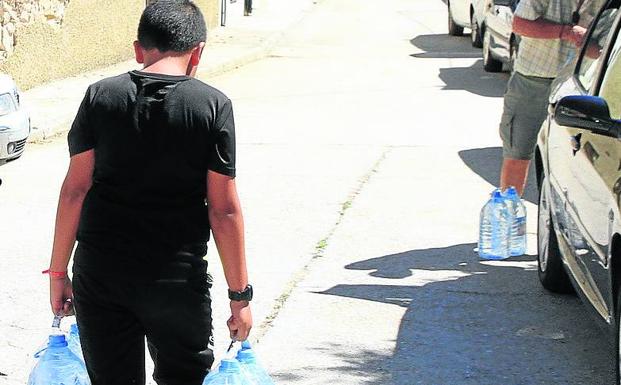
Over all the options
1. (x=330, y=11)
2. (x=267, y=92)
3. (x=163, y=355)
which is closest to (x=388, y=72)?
(x=267, y=92)

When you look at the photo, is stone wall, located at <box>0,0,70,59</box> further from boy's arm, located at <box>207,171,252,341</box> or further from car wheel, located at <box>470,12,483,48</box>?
boy's arm, located at <box>207,171,252,341</box>

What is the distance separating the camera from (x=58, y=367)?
3996mm

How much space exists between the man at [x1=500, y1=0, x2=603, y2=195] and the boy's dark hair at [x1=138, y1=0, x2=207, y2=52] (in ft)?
13.6

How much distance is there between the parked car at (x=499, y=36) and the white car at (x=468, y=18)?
1.13 meters

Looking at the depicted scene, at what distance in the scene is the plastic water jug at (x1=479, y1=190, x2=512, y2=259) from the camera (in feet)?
25.0

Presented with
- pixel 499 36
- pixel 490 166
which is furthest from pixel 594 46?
pixel 499 36

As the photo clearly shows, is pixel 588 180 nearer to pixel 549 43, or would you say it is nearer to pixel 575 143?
pixel 575 143

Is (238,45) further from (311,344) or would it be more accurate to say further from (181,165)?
(181,165)

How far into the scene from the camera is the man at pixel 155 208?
146 inches

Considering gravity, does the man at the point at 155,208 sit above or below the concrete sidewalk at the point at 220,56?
above

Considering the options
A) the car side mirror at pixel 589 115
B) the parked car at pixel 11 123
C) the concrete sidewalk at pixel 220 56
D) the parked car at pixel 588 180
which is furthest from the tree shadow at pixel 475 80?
the car side mirror at pixel 589 115

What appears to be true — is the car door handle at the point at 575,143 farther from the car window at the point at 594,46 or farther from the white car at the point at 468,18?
the white car at the point at 468,18

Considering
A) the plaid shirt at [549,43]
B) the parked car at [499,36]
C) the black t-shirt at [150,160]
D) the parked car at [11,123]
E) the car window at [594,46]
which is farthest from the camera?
the parked car at [499,36]

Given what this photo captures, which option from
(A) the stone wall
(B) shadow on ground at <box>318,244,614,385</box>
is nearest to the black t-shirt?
(B) shadow on ground at <box>318,244,614,385</box>
